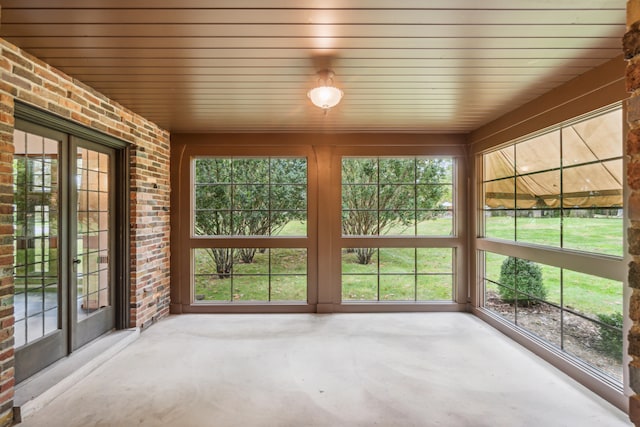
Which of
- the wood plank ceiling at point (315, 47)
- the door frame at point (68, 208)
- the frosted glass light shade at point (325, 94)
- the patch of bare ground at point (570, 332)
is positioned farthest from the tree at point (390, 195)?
the door frame at point (68, 208)

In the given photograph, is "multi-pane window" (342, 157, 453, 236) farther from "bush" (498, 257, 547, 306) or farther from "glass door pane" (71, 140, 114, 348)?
"glass door pane" (71, 140, 114, 348)

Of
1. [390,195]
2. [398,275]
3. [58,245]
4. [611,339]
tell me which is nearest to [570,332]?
[611,339]

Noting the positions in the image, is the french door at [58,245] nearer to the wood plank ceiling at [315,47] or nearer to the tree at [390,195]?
the wood plank ceiling at [315,47]

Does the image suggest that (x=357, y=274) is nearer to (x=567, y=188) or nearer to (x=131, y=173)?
(x=567, y=188)

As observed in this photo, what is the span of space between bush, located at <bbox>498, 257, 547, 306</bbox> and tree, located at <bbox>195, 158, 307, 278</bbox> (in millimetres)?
2712

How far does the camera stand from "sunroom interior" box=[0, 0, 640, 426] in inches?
72.7

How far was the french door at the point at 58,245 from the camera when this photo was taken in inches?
92.0

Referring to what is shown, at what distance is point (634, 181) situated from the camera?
1.11 m

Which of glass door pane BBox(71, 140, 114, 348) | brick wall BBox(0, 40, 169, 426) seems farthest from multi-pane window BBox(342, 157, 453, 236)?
glass door pane BBox(71, 140, 114, 348)

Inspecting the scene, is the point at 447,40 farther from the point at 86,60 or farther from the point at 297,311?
the point at 297,311

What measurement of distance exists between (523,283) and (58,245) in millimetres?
4684

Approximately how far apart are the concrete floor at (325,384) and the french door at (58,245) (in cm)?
44

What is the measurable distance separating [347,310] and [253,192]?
223cm

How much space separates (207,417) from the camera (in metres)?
2.05
